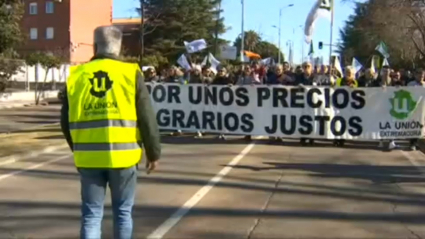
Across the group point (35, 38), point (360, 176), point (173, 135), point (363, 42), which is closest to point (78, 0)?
point (35, 38)

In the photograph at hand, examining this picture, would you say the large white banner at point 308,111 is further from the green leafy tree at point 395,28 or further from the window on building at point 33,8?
the window on building at point 33,8

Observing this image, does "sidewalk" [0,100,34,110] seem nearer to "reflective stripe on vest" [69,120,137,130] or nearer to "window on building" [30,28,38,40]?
"reflective stripe on vest" [69,120,137,130]

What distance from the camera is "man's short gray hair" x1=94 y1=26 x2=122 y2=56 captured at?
4590 mm

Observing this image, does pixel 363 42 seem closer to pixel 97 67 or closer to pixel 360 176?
pixel 360 176

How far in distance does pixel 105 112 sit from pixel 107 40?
55 centimetres

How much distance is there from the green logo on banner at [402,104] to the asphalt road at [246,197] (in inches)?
66.3

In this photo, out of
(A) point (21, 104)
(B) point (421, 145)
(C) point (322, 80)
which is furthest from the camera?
(A) point (21, 104)

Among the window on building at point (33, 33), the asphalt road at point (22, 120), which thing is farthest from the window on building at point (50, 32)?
the asphalt road at point (22, 120)

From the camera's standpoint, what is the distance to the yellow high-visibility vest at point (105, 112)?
446cm

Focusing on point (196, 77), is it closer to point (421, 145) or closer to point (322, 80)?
point (322, 80)

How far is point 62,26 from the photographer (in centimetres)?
6588

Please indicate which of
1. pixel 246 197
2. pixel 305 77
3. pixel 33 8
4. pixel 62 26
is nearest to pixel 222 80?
pixel 305 77

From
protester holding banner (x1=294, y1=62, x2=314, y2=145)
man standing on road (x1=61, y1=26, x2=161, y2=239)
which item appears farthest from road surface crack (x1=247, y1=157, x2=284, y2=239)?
protester holding banner (x1=294, y1=62, x2=314, y2=145)

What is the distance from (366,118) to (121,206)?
11.2m
